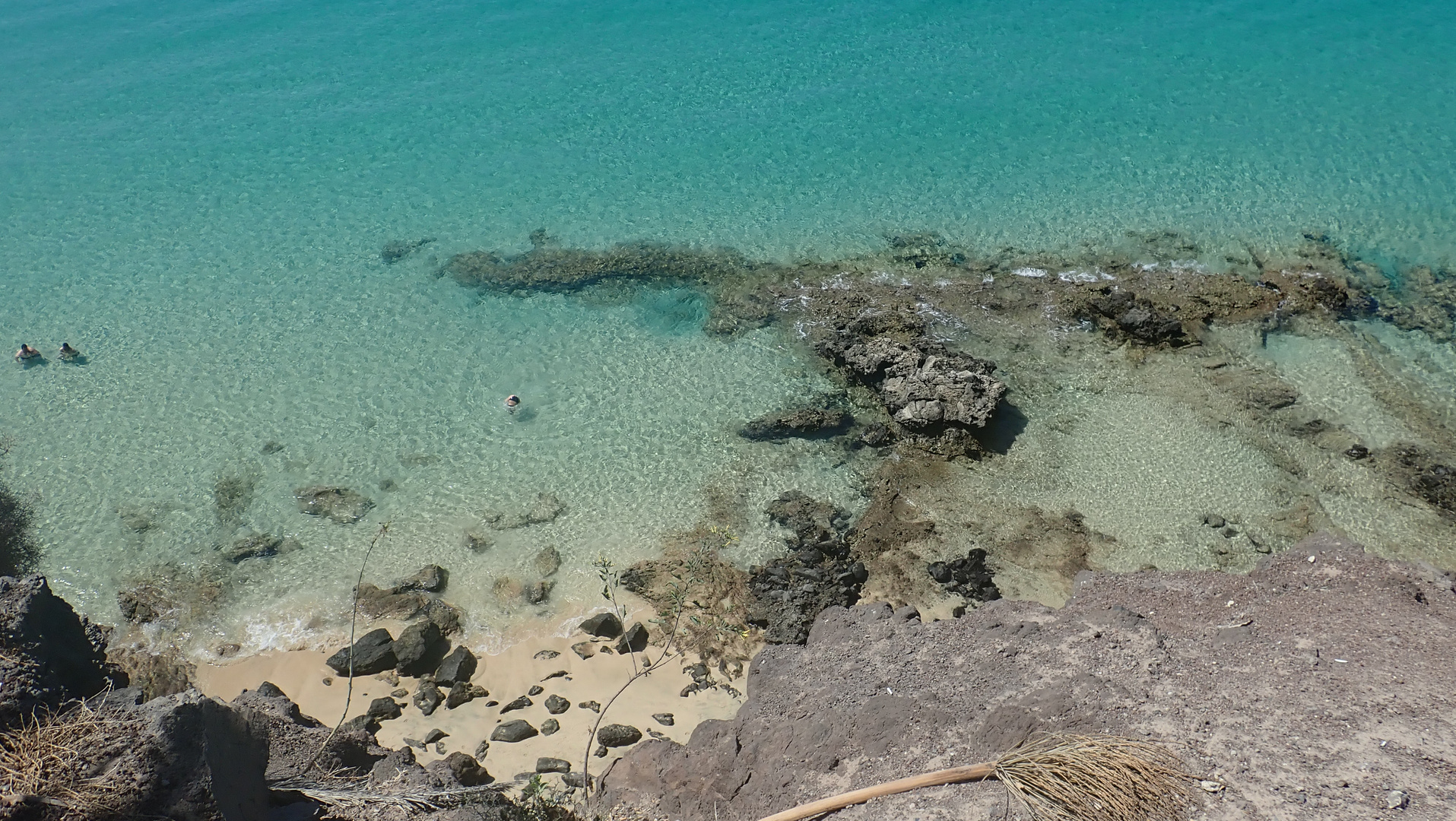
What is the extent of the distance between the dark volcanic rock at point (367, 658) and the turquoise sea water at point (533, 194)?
44.1 inches

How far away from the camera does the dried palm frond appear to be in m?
6.60

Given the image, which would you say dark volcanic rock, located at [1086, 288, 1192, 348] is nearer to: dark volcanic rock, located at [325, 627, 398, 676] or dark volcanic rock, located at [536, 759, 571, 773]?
dark volcanic rock, located at [536, 759, 571, 773]

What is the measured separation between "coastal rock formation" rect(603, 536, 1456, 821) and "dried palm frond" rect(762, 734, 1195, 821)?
127 millimetres

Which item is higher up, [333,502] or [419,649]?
[333,502]

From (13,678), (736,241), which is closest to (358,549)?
(13,678)

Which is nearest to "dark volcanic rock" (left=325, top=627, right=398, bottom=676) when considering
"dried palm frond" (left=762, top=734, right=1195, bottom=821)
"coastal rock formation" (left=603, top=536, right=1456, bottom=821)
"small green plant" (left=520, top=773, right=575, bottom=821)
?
"small green plant" (left=520, top=773, right=575, bottom=821)

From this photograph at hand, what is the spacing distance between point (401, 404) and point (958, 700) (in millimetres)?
9220

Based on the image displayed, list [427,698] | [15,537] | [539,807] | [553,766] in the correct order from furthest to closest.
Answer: [15,537] → [427,698] → [553,766] → [539,807]

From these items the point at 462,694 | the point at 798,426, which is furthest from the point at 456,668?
the point at 798,426

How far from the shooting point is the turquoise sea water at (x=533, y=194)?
495 inches

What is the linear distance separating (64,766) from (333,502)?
19.8 ft

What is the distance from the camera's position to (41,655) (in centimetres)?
755

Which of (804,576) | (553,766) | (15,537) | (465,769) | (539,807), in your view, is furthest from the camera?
(15,537)

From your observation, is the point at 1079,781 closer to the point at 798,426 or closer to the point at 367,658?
the point at 798,426
